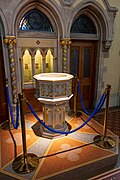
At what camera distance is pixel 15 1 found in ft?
11.2

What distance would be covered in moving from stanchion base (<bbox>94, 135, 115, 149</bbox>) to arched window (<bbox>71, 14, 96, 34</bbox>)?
10.2 feet

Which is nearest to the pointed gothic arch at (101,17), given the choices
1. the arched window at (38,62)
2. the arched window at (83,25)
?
the arched window at (83,25)

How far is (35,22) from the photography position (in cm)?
402

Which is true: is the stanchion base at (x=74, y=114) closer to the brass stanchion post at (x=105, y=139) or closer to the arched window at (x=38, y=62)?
the brass stanchion post at (x=105, y=139)

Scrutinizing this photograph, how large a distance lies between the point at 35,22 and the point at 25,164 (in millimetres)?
3379

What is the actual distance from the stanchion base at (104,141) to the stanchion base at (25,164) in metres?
1.28

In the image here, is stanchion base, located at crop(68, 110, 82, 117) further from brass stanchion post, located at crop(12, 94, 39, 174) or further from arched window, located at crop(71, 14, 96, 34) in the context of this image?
arched window, located at crop(71, 14, 96, 34)

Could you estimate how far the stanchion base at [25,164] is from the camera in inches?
94.5

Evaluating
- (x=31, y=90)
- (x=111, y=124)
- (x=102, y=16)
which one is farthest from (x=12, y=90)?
(x=102, y=16)

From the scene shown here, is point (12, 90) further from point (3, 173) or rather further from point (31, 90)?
point (3, 173)

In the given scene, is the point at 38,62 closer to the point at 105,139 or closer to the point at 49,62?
the point at 49,62

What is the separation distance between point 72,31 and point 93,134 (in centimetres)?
298

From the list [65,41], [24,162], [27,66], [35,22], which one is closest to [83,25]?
[65,41]

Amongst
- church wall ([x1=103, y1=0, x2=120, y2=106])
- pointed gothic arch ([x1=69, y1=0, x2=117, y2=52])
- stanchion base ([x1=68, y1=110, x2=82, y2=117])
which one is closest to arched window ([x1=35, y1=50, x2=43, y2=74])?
pointed gothic arch ([x1=69, y1=0, x2=117, y2=52])
